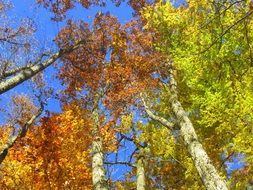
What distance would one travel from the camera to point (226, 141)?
15.9 meters

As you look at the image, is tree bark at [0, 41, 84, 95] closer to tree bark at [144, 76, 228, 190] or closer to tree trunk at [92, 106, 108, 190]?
tree trunk at [92, 106, 108, 190]

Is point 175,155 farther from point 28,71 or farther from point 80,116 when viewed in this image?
point 28,71

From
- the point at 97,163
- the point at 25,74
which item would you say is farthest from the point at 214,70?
the point at 25,74

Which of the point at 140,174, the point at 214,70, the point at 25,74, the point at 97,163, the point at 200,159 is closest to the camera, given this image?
the point at 25,74

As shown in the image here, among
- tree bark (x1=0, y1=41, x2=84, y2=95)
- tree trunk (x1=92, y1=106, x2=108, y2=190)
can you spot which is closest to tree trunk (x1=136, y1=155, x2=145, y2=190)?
tree trunk (x1=92, y1=106, x2=108, y2=190)

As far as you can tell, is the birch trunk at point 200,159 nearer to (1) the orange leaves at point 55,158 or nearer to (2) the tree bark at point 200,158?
(2) the tree bark at point 200,158

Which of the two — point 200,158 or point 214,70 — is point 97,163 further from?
point 214,70

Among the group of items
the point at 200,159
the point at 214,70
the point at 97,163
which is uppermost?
the point at 214,70

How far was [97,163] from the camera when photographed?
12031 mm

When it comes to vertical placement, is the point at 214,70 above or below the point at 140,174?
above

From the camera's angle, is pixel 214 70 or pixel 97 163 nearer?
pixel 97 163

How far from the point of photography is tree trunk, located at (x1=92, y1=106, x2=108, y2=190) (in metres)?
11.1

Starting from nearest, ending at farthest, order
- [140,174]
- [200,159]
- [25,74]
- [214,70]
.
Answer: [25,74]
[200,159]
[214,70]
[140,174]

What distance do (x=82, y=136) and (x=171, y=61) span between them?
5.85m
